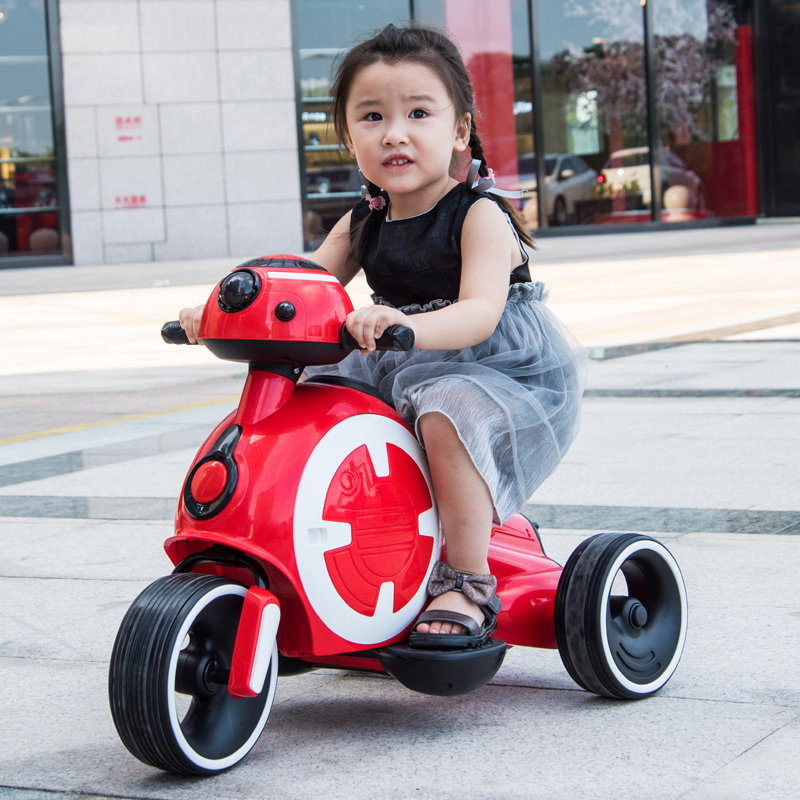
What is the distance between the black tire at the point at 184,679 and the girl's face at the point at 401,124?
888 millimetres

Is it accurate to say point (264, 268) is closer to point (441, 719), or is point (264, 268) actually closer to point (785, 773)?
point (441, 719)

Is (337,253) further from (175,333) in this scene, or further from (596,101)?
(596,101)

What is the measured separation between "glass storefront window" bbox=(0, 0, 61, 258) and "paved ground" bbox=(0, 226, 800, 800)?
9.76 m

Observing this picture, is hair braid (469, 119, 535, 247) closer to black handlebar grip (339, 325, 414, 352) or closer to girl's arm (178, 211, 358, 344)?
girl's arm (178, 211, 358, 344)

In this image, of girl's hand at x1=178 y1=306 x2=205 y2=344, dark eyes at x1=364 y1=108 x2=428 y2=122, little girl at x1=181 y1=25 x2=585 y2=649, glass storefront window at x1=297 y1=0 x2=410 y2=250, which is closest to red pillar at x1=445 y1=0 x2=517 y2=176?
glass storefront window at x1=297 y1=0 x2=410 y2=250

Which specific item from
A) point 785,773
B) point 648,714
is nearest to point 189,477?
point 648,714

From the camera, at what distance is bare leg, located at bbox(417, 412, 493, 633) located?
222 centimetres

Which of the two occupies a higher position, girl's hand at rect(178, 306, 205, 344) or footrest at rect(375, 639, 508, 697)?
girl's hand at rect(178, 306, 205, 344)

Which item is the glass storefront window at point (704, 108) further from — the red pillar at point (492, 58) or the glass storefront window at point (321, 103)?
the glass storefront window at point (321, 103)

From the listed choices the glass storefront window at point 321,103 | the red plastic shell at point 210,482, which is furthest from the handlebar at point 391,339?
the glass storefront window at point 321,103

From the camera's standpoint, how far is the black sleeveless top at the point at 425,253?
2391mm

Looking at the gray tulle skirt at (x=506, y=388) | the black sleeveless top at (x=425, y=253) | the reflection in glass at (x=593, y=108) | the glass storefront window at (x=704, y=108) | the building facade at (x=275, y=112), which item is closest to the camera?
the gray tulle skirt at (x=506, y=388)

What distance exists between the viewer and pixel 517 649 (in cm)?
271

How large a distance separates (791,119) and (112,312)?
13.7m
